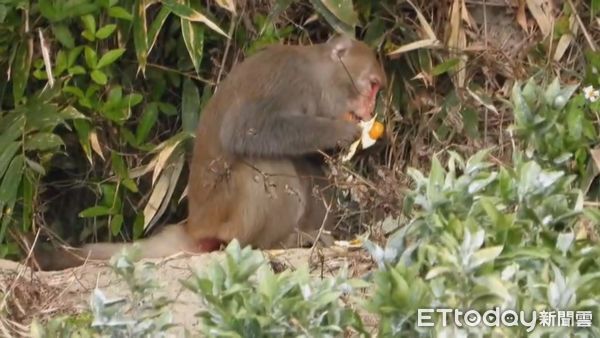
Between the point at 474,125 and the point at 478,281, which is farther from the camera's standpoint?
the point at 474,125

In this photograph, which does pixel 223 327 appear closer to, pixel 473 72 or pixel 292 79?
pixel 292 79

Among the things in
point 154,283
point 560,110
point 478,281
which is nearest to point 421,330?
point 478,281

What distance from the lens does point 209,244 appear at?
5.16 metres

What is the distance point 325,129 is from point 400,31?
806 mm

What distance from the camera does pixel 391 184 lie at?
14.6 ft

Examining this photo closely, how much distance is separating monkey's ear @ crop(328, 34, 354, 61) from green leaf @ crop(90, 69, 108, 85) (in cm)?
86

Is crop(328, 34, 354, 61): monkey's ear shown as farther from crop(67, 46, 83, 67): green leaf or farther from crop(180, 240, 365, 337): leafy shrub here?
crop(180, 240, 365, 337): leafy shrub

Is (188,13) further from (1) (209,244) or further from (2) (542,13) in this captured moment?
(2) (542,13)

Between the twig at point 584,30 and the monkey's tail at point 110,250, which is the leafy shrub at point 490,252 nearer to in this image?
the monkey's tail at point 110,250

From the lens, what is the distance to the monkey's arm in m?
5.00

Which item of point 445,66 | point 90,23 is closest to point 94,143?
point 90,23

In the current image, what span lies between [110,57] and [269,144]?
0.72 m

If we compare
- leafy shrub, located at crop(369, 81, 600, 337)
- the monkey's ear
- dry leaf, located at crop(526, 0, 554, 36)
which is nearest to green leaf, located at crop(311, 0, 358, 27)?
the monkey's ear

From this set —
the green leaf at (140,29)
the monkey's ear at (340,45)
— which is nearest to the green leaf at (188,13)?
the green leaf at (140,29)
